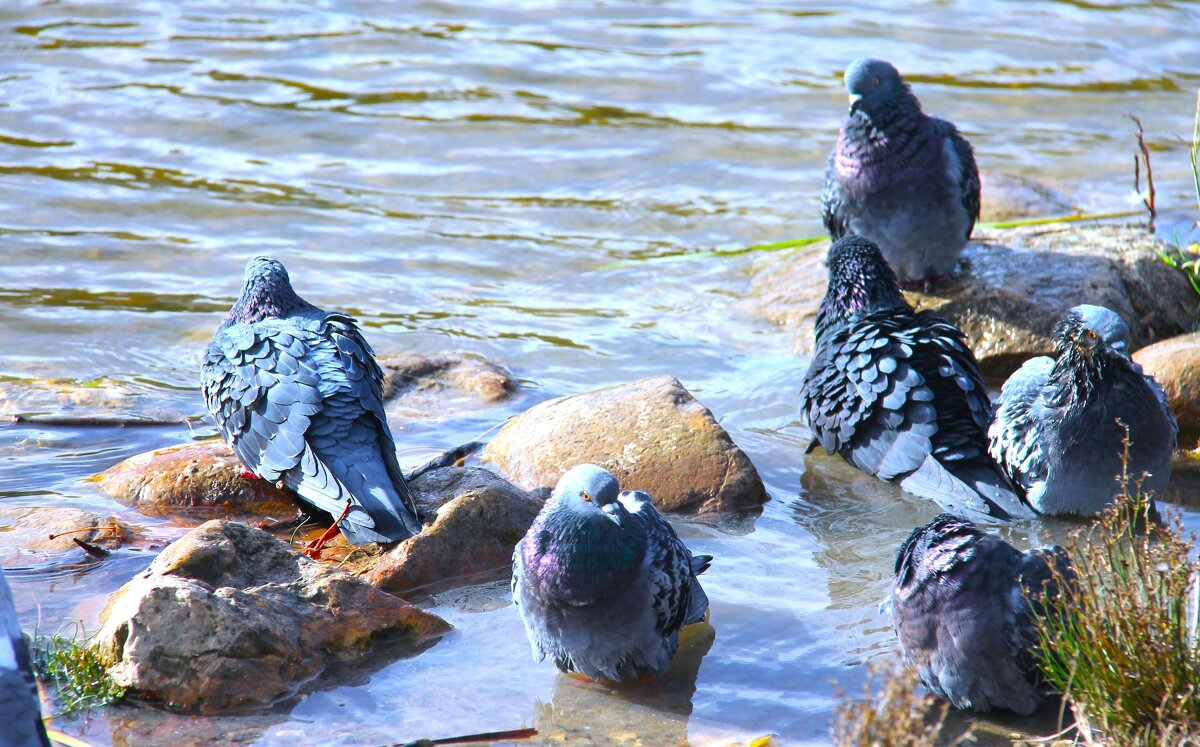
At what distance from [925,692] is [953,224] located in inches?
143

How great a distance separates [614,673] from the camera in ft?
13.5

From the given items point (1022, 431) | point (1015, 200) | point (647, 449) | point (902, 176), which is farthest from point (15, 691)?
point (1015, 200)

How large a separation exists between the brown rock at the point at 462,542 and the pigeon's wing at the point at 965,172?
3.35 meters

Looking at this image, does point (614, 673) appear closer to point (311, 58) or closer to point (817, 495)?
point (817, 495)

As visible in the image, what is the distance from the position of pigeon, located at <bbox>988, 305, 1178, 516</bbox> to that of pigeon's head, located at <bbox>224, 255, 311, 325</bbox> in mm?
3414

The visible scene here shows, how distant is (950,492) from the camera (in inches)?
215

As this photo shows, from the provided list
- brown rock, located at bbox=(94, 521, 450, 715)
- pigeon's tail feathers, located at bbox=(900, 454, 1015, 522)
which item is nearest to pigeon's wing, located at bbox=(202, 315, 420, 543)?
brown rock, located at bbox=(94, 521, 450, 715)

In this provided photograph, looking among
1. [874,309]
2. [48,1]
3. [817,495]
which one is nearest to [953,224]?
[874,309]

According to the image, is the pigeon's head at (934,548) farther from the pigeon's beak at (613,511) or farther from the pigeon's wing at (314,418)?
the pigeon's wing at (314,418)

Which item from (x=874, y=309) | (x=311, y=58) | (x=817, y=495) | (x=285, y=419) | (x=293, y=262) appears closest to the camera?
(x=285, y=419)

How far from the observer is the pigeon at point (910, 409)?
5488 mm

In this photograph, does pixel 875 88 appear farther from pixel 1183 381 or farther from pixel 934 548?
pixel 934 548

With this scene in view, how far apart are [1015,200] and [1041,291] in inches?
113

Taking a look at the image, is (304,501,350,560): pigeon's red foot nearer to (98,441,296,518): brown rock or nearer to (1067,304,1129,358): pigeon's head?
(98,441,296,518): brown rock
